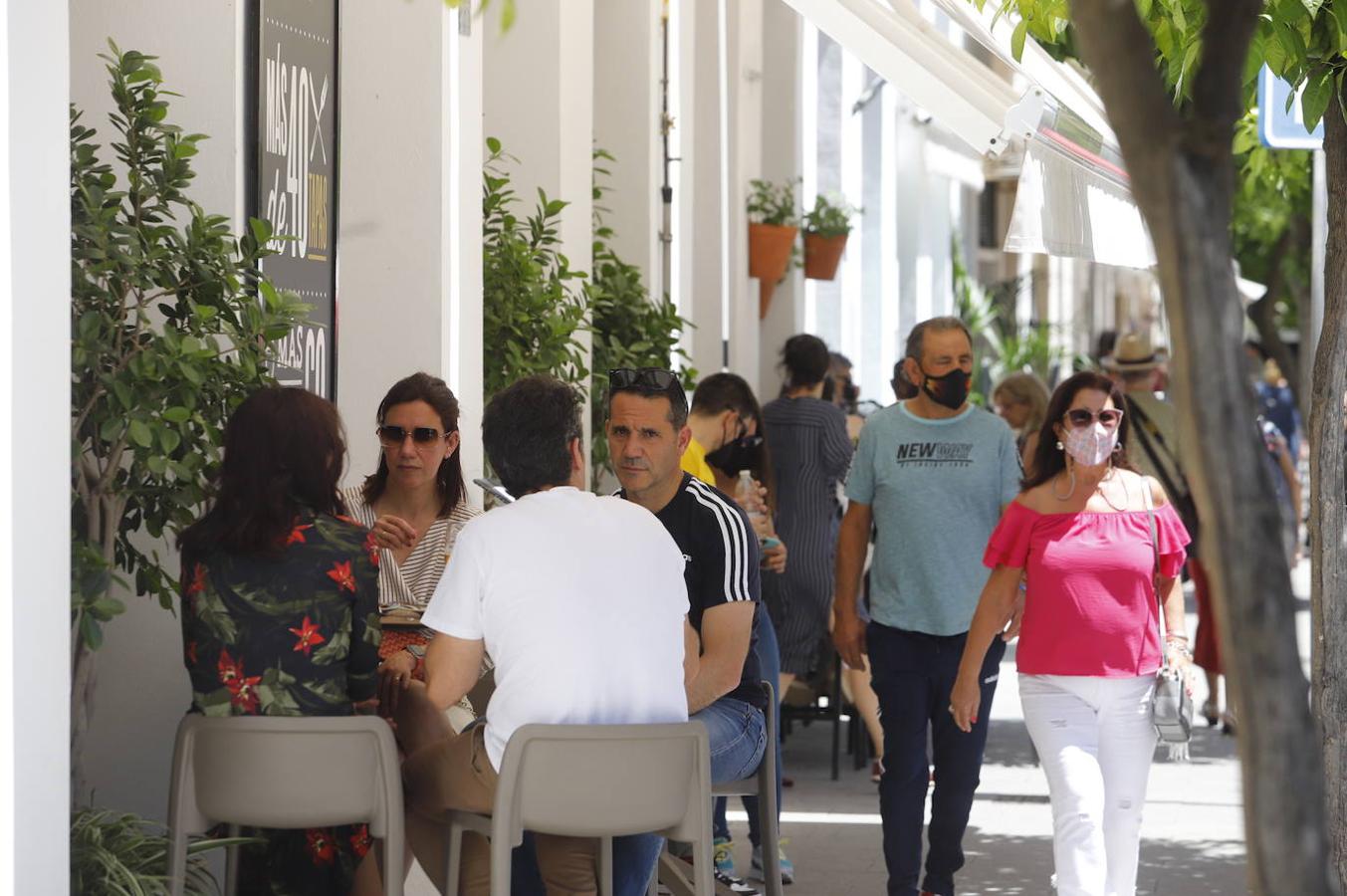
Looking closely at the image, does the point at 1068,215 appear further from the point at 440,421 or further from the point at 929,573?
the point at 440,421

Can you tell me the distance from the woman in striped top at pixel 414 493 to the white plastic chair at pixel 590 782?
4.77 feet

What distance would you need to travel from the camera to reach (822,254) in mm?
14898

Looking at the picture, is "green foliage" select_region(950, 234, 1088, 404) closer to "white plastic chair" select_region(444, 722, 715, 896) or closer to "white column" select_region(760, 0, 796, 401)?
"white column" select_region(760, 0, 796, 401)

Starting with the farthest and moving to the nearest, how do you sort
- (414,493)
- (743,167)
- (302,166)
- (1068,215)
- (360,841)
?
1. (743,167)
2. (1068,215)
3. (302,166)
4. (414,493)
5. (360,841)

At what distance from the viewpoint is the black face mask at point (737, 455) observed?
8.00m

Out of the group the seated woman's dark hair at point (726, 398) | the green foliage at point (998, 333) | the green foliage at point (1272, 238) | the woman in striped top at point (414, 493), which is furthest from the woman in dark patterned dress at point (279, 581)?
the green foliage at point (998, 333)

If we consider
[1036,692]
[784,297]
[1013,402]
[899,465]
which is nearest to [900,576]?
[899,465]

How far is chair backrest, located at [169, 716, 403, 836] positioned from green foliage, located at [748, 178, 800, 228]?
10.1 metres

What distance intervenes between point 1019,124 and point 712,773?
9.07ft

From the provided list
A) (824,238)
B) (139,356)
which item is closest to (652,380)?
(139,356)

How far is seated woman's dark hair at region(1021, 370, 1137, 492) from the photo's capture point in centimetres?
589

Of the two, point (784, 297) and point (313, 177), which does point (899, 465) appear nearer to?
point (313, 177)

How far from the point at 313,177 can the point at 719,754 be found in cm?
243

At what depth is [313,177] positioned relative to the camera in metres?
6.26
